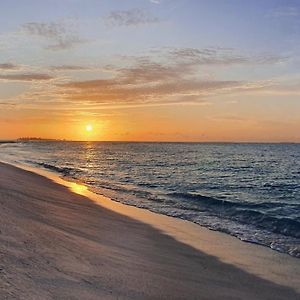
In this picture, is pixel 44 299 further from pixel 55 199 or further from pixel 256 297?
pixel 55 199

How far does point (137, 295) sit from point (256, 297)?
8.32ft

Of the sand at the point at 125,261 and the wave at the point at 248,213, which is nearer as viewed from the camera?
the sand at the point at 125,261

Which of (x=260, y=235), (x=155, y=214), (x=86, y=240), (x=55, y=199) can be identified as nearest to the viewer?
(x=86, y=240)

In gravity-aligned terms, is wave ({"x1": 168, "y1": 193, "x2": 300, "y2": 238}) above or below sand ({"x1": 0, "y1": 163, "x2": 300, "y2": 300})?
below

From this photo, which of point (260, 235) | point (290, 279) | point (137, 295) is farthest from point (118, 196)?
point (137, 295)

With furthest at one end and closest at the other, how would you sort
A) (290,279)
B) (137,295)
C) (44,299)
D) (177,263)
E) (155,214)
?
(155,214) < (177,263) < (290,279) < (137,295) < (44,299)

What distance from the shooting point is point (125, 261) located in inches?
370

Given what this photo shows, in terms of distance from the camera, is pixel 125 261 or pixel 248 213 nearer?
pixel 125 261

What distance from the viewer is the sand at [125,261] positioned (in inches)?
280

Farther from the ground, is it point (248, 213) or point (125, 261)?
point (125, 261)

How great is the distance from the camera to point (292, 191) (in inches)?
1117

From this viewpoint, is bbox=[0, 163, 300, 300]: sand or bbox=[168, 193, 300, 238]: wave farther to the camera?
bbox=[168, 193, 300, 238]: wave

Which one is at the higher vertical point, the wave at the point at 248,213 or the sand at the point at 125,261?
the sand at the point at 125,261

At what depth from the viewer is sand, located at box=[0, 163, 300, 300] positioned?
7109 millimetres
